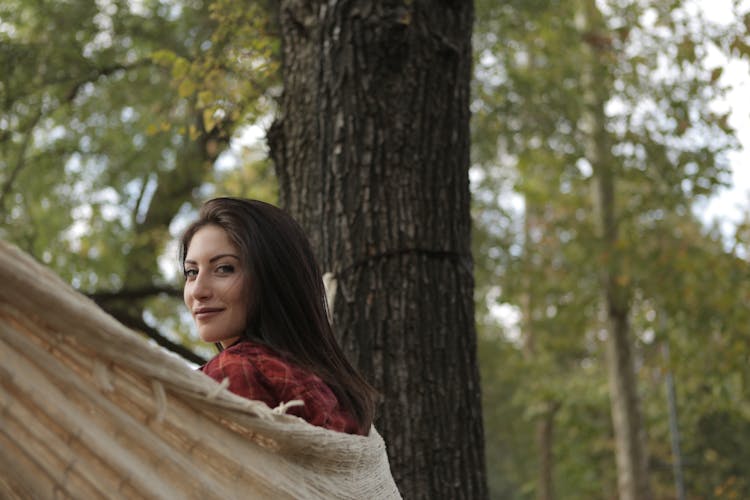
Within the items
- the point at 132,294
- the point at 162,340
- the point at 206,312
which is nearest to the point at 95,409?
the point at 206,312

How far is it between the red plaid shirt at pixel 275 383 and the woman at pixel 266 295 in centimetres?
3

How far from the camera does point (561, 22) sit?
1159 centimetres

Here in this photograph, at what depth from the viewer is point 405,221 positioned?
10.2 ft

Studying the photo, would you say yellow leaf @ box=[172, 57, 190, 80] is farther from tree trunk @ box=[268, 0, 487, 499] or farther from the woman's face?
the woman's face

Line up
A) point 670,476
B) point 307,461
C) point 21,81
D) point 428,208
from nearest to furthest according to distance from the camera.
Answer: point 307,461
point 428,208
point 21,81
point 670,476

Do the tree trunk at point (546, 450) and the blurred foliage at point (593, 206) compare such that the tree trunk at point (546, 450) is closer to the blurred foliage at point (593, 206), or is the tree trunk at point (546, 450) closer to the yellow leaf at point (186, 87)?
the blurred foliage at point (593, 206)

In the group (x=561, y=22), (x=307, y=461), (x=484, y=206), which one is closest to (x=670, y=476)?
(x=484, y=206)

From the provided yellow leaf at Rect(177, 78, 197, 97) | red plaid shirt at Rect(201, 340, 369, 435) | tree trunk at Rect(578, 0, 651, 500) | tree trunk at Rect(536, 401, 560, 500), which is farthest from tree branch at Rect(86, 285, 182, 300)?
tree trunk at Rect(536, 401, 560, 500)

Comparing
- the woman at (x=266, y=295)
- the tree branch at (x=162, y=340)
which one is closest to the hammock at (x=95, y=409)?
the woman at (x=266, y=295)

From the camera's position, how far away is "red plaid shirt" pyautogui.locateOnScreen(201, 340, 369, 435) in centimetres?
190

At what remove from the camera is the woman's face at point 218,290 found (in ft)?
7.02

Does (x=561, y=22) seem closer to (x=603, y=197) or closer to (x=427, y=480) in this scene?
(x=603, y=197)

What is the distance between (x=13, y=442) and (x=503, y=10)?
10188mm

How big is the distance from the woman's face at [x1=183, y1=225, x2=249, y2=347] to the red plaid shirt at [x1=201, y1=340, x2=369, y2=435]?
0.16 metres
